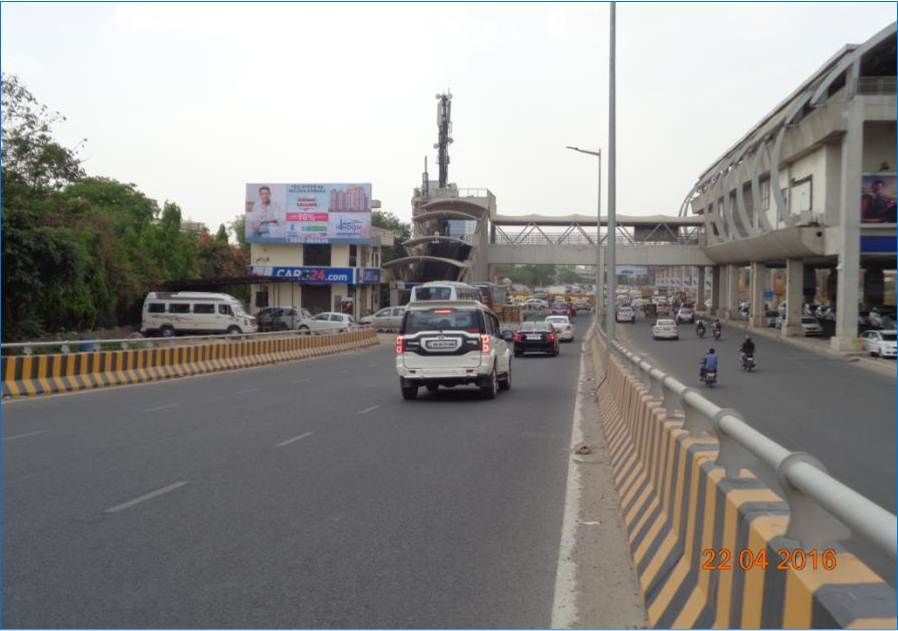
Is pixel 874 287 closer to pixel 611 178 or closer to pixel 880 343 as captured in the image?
pixel 880 343

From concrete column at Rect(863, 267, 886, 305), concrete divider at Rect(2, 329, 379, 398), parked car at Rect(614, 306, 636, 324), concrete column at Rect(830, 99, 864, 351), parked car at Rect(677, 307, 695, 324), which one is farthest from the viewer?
parked car at Rect(614, 306, 636, 324)

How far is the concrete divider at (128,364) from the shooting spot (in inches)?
848

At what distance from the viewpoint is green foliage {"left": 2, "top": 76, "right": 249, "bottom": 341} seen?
33.3 meters

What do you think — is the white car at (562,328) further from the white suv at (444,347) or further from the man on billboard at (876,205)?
the white suv at (444,347)

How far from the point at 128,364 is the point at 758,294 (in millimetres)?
59009

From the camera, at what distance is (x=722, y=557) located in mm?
4742

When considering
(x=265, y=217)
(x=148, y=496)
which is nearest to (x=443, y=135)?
(x=265, y=217)

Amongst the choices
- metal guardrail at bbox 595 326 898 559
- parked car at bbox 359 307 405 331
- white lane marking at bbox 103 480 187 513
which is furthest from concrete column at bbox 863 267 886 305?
metal guardrail at bbox 595 326 898 559

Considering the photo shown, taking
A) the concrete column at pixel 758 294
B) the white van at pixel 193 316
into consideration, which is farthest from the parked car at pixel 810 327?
the white van at pixel 193 316

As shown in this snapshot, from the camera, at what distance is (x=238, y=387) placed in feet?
81.6

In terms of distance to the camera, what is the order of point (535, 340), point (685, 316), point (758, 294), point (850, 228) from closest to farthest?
1. point (535, 340)
2. point (850, 228)
3. point (758, 294)
4. point (685, 316)

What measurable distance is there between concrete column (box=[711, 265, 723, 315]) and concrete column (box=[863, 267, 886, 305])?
2288 cm

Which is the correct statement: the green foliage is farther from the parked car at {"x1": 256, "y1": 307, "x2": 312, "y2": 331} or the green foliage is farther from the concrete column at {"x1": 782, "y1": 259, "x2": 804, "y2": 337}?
the concrete column at {"x1": 782, "y1": 259, "x2": 804, "y2": 337}

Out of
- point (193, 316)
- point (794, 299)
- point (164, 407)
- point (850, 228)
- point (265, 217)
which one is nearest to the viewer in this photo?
point (164, 407)
